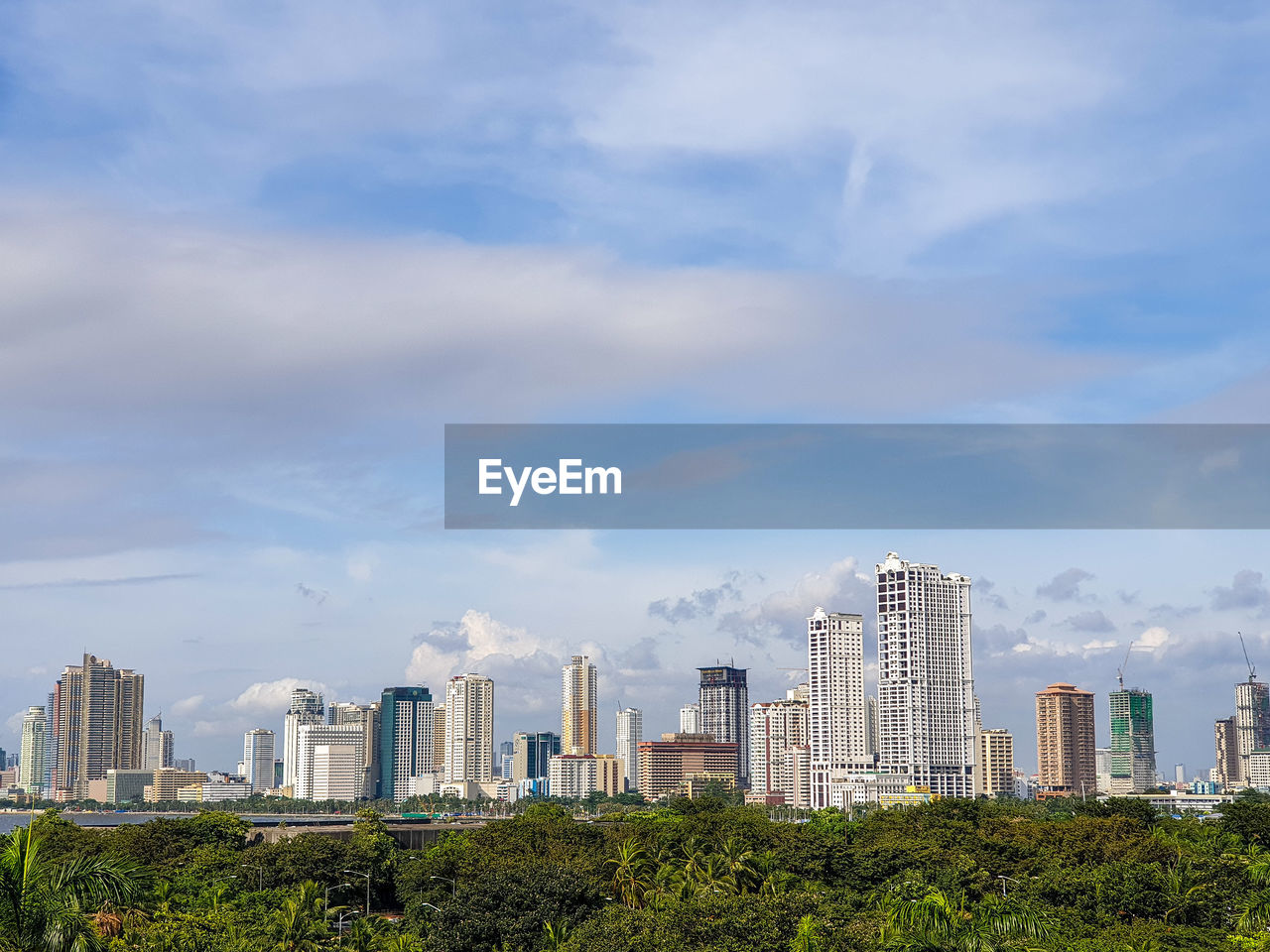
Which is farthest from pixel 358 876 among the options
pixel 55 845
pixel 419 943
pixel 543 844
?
pixel 419 943

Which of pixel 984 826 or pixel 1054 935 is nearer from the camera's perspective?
pixel 1054 935

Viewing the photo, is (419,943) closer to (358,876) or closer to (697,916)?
(697,916)

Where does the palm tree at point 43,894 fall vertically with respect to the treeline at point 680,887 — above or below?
above

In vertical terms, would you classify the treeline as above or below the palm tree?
below

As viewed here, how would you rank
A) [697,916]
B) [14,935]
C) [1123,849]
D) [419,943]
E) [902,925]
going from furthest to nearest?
[1123,849] → [419,943] → [697,916] → [902,925] → [14,935]

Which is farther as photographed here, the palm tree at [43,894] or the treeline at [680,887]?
the treeline at [680,887]
